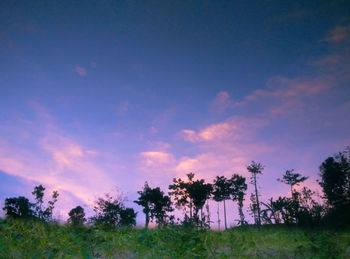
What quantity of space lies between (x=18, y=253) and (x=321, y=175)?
50.4 m

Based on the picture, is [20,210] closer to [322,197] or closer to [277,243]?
[277,243]

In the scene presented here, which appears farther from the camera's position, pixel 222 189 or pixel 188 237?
pixel 222 189

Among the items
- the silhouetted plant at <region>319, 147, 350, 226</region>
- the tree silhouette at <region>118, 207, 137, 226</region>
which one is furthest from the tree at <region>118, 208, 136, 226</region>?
the silhouetted plant at <region>319, 147, 350, 226</region>

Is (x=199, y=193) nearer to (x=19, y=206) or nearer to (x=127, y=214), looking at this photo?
(x=127, y=214)

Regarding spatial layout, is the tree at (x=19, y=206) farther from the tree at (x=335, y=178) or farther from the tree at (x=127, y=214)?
the tree at (x=335, y=178)

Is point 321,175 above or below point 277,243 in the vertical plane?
above

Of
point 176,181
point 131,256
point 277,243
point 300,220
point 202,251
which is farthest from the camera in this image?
point 176,181

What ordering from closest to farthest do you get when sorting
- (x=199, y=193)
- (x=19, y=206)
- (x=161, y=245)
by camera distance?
(x=161, y=245) → (x=19, y=206) → (x=199, y=193)

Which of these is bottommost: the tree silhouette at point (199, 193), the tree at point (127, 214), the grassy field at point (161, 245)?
the grassy field at point (161, 245)

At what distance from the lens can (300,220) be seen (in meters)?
9.84

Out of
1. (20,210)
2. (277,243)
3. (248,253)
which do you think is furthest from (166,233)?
(20,210)


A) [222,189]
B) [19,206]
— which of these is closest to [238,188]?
[222,189]

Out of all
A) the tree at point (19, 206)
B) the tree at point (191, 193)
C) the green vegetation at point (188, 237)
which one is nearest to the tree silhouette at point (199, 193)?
the tree at point (191, 193)

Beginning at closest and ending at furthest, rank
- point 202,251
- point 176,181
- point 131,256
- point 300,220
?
point 202,251 → point 131,256 → point 300,220 → point 176,181
